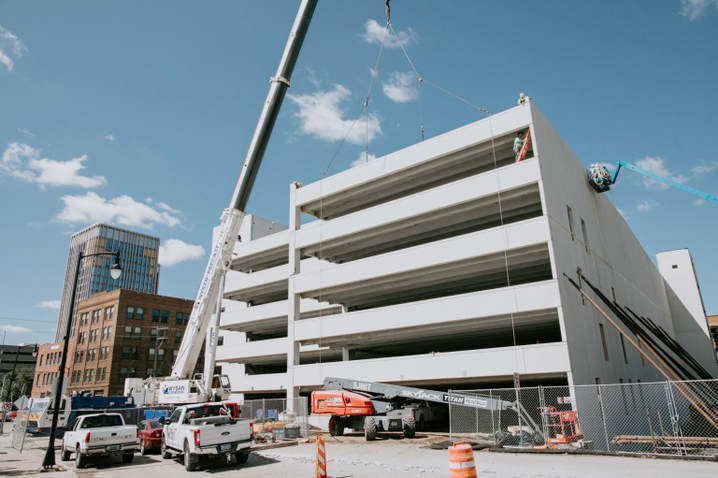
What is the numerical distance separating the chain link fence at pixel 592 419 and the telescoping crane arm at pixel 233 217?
13155 millimetres

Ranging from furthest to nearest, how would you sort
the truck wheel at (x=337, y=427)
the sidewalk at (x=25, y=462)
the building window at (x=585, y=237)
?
the building window at (x=585, y=237) < the truck wheel at (x=337, y=427) < the sidewalk at (x=25, y=462)

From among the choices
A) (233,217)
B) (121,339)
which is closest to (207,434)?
(233,217)

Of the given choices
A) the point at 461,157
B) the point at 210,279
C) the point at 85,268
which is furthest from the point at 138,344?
the point at 85,268

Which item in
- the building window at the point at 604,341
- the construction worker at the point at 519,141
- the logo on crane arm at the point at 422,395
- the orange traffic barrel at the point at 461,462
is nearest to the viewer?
the orange traffic barrel at the point at 461,462

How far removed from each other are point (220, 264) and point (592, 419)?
19812 mm

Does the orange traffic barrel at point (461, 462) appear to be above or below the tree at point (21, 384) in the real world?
below

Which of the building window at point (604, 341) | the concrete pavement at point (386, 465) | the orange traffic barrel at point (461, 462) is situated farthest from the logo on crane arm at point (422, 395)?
the building window at point (604, 341)

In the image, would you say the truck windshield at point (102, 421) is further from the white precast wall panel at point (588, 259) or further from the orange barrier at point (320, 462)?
the white precast wall panel at point (588, 259)

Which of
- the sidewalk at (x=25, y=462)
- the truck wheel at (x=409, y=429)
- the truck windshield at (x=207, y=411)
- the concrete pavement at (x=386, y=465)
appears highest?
the truck windshield at (x=207, y=411)

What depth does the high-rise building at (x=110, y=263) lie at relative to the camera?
144 m

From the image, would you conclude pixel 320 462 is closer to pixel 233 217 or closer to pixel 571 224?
pixel 233 217

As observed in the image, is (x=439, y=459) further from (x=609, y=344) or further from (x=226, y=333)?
(x=226, y=333)

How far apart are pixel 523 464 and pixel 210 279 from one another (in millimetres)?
17573

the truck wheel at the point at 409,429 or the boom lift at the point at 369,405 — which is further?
the truck wheel at the point at 409,429
